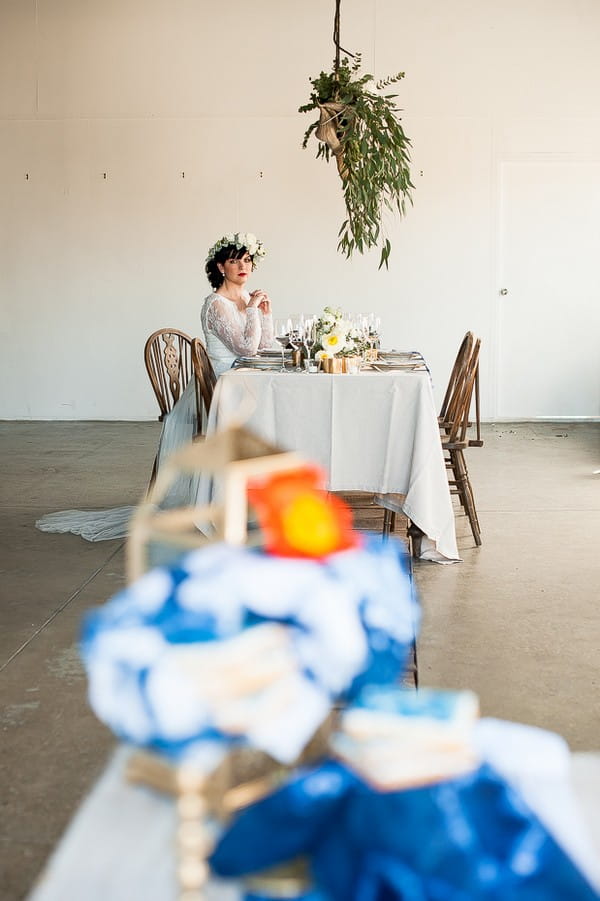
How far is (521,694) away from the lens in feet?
9.09

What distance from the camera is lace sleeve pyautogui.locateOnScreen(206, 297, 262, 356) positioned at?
5.00 m

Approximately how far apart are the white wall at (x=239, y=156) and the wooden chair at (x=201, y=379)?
3.84 metres

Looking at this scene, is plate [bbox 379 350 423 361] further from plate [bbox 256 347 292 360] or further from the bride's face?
the bride's face

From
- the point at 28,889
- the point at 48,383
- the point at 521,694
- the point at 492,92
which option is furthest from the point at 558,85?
the point at 28,889

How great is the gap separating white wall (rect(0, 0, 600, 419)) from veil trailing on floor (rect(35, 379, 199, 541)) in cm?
376

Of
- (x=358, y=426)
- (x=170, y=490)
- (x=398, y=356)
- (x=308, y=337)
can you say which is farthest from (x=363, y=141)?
(x=170, y=490)

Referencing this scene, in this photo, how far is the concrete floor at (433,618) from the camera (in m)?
2.36

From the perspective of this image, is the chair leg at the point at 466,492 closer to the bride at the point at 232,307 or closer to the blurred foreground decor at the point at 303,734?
the bride at the point at 232,307

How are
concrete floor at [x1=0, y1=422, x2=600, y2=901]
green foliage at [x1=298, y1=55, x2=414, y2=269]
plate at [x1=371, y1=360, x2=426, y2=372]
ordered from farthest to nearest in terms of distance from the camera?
green foliage at [x1=298, y1=55, x2=414, y2=269] < plate at [x1=371, y1=360, x2=426, y2=372] < concrete floor at [x1=0, y1=422, x2=600, y2=901]

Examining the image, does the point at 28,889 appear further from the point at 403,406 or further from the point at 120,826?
the point at 403,406

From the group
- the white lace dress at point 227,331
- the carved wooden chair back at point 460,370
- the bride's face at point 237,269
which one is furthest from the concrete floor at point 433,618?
the bride's face at point 237,269

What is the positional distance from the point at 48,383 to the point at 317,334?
4.89 metres

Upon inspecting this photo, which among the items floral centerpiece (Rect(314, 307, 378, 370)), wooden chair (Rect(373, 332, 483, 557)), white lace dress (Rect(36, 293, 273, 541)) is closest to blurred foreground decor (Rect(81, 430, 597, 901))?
wooden chair (Rect(373, 332, 483, 557))

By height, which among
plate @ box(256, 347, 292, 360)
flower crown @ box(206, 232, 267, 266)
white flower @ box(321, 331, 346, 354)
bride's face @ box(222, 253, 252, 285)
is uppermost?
flower crown @ box(206, 232, 267, 266)
